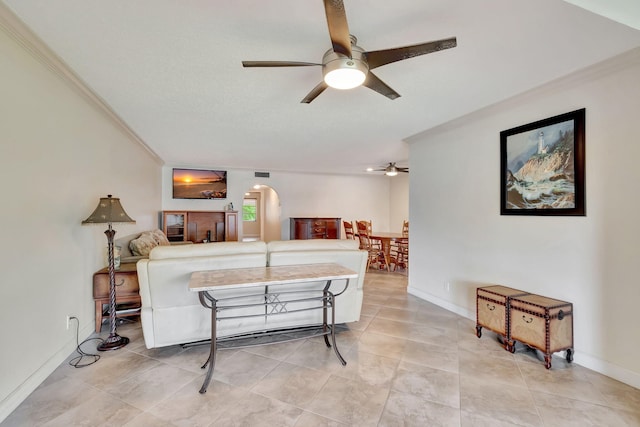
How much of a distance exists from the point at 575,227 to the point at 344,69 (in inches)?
93.3

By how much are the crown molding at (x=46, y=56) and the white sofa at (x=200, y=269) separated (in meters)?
1.58

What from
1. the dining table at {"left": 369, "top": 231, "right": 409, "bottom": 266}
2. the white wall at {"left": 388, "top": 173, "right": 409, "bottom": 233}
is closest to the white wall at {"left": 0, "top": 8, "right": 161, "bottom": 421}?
the dining table at {"left": 369, "top": 231, "right": 409, "bottom": 266}

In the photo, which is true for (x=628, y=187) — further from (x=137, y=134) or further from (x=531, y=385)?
(x=137, y=134)

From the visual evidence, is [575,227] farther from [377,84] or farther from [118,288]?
[118,288]

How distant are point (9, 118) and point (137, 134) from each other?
8.55ft

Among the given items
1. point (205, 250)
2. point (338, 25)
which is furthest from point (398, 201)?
point (338, 25)

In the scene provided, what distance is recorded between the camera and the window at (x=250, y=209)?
12.3m

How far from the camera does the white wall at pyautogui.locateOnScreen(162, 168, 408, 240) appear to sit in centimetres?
755

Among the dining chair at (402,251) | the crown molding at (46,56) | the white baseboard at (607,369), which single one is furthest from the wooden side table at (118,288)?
the dining chair at (402,251)

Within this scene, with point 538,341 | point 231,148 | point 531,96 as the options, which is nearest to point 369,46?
point 531,96

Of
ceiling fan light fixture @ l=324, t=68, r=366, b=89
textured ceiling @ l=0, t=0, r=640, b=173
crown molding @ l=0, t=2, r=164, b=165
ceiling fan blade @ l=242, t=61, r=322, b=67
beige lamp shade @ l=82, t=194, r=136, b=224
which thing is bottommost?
beige lamp shade @ l=82, t=194, r=136, b=224

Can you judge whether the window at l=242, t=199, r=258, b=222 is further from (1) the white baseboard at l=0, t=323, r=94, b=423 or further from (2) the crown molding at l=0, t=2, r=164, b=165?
(1) the white baseboard at l=0, t=323, r=94, b=423

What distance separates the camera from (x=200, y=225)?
7.23m

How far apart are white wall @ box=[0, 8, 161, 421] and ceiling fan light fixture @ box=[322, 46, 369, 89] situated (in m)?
1.96
